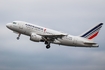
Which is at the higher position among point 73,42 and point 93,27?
point 93,27

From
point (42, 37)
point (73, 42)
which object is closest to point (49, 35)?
point (42, 37)

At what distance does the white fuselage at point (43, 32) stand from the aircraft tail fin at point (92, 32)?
5.99ft

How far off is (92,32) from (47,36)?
14.0 meters

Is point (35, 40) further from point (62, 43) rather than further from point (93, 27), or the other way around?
point (93, 27)

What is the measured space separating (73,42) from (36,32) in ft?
31.2

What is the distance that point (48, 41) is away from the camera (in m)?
70.1

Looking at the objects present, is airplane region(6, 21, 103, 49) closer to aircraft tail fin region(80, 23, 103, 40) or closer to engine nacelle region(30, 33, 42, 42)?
engine nacelle region(30, 33, 42, 42)

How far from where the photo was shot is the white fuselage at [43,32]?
67938 millimetres

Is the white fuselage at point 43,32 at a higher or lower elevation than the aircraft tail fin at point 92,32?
lower

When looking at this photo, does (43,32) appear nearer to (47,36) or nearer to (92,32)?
(47,36)

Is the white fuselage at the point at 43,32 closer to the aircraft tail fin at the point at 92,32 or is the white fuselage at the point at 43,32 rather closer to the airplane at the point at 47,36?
the airplane at the point at 47,36

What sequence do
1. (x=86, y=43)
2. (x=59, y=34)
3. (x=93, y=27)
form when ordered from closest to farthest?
(x=59, y=34), (x=86, y=43), (x=93, y=27)

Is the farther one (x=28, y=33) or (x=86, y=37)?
(x=86, y=37)

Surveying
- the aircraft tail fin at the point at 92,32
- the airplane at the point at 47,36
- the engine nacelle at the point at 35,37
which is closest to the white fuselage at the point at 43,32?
the airplane at the point at 47,36
